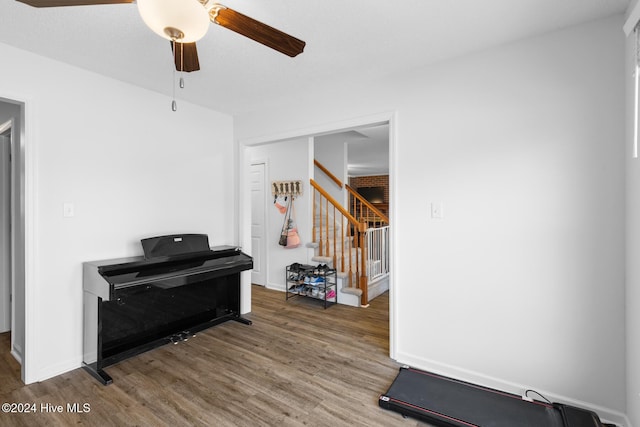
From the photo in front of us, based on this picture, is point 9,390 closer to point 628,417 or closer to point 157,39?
point 157,39

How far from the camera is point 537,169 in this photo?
202cm

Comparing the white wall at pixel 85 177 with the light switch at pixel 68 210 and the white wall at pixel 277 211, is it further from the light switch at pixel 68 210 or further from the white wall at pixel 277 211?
the white wall at pixel 277 211

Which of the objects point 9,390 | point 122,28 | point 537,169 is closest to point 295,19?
point 122,28

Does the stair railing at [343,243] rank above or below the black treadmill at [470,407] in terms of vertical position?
above

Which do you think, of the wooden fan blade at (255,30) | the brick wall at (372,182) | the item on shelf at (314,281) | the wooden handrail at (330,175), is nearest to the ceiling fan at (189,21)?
the wooden fan blade at (255,30)

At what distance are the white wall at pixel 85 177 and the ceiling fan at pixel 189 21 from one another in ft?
4.46

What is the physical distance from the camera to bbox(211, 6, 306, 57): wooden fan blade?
136 centimetres

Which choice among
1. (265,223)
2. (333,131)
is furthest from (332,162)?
(333,131)

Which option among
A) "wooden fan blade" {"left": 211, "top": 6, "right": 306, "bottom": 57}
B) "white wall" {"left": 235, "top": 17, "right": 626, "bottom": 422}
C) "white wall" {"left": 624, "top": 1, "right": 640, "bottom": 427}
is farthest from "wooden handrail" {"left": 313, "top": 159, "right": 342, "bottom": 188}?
"white wall" {"left": 624, "top": 1, "right": 640, "bottom": 427}

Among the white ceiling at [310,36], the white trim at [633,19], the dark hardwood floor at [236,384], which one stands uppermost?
the white ceiling at [310,36]

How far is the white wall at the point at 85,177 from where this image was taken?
7.50ft

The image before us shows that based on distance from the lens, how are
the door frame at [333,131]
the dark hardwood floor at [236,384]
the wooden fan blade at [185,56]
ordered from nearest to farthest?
the wooden fan blade at [185,56] → the dark hardwood floor at [236,384] → the door frame at [333,131]

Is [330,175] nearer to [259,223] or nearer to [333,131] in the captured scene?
[259,223]

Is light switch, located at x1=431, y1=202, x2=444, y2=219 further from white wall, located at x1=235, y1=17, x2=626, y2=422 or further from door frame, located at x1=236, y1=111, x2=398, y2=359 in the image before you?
door frame, located at x1=236, y1=111, x2=398, y2=359
